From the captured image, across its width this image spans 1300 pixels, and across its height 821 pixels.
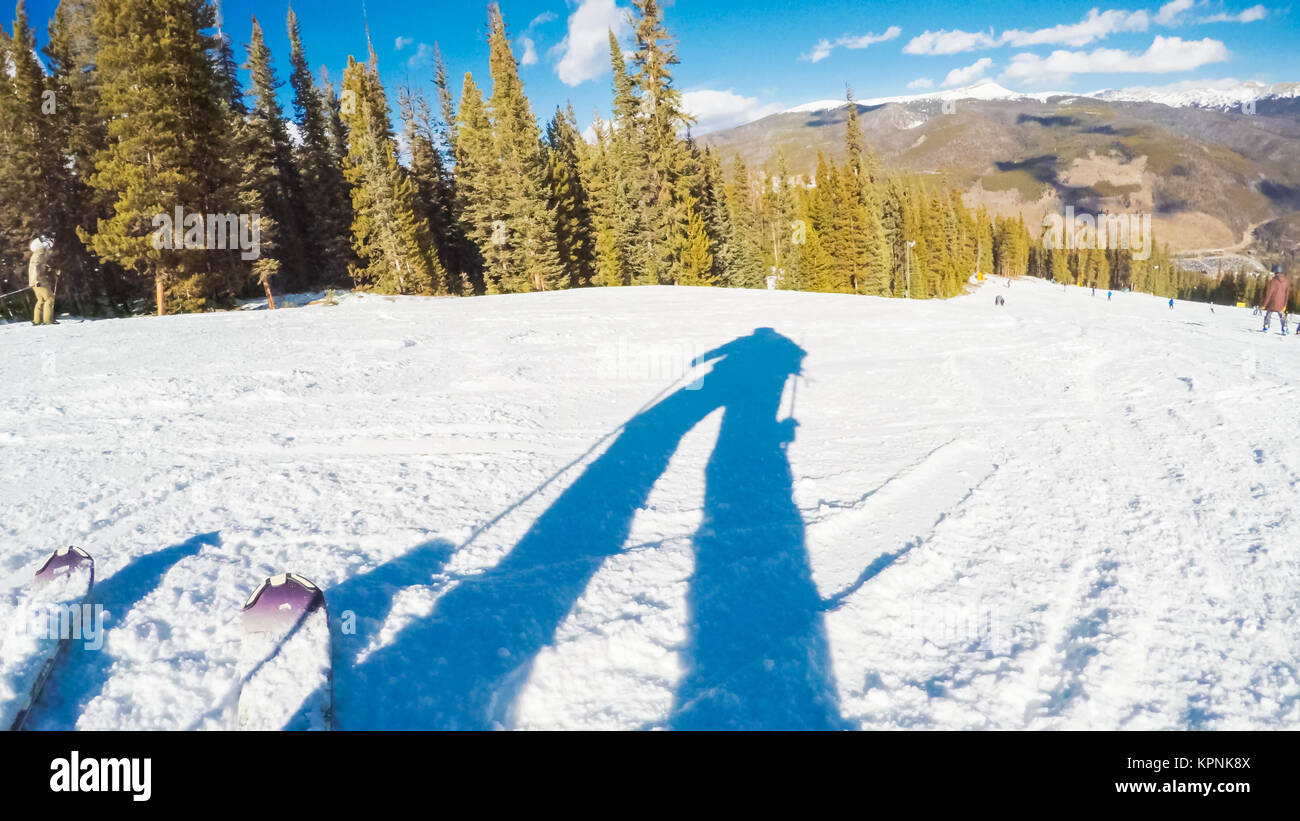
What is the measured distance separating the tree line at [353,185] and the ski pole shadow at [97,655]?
22.4 metres

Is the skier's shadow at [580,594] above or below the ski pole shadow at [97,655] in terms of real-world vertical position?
below

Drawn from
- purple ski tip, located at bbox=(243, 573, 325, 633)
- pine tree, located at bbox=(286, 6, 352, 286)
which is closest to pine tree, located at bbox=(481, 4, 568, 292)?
pine tree, located at bbox=(286, 6, 352, 286)

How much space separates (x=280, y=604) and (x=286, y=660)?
32cm

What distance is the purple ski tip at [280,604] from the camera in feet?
9.42

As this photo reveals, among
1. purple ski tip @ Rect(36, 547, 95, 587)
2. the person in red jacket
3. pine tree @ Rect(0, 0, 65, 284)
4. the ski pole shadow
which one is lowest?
the ski pole shadow

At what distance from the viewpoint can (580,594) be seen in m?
3.67

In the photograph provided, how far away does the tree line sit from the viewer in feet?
67.1

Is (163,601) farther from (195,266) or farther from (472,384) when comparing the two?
(195,266)
